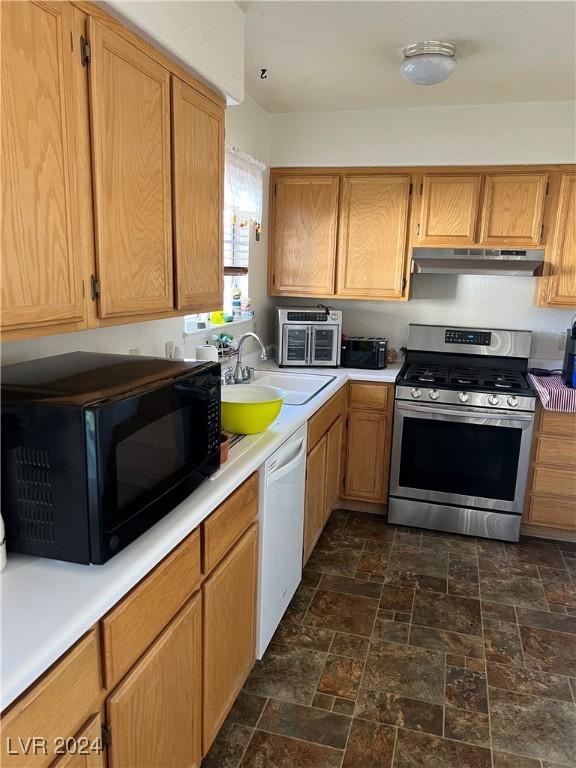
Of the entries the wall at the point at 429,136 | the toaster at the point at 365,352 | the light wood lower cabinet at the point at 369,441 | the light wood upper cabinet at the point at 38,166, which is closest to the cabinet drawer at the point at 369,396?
the light wood lower cabinet at the point at 369,441

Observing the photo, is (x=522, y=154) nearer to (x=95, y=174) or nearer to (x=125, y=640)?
(x=95, y=174)

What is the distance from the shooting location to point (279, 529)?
220 centimetres

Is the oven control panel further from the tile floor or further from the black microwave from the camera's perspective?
the black microwave

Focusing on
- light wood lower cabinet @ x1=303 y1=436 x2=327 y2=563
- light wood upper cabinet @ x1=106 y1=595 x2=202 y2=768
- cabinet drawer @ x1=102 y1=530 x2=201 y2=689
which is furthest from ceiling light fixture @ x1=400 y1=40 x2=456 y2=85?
light wood upper cabinet @ x1=106 y1=595 x2=202 y2=768

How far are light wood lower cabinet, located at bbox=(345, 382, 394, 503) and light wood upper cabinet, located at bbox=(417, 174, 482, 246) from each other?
37.9 inches

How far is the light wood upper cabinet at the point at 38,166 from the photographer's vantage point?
3.57 feet

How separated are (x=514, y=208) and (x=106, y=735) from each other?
3.22m

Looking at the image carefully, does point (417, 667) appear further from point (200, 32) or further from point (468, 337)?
point (200, 32)

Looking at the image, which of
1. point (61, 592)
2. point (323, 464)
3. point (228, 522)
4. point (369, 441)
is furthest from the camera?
point (369, 441)

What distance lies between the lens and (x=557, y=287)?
10.9 ft

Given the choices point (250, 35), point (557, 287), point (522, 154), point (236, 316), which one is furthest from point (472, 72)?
point (236, 316)

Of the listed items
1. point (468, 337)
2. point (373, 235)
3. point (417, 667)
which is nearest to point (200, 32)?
point (373, 235)

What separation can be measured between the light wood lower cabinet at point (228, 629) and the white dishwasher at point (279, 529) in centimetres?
6

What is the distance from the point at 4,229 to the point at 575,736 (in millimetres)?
2297
